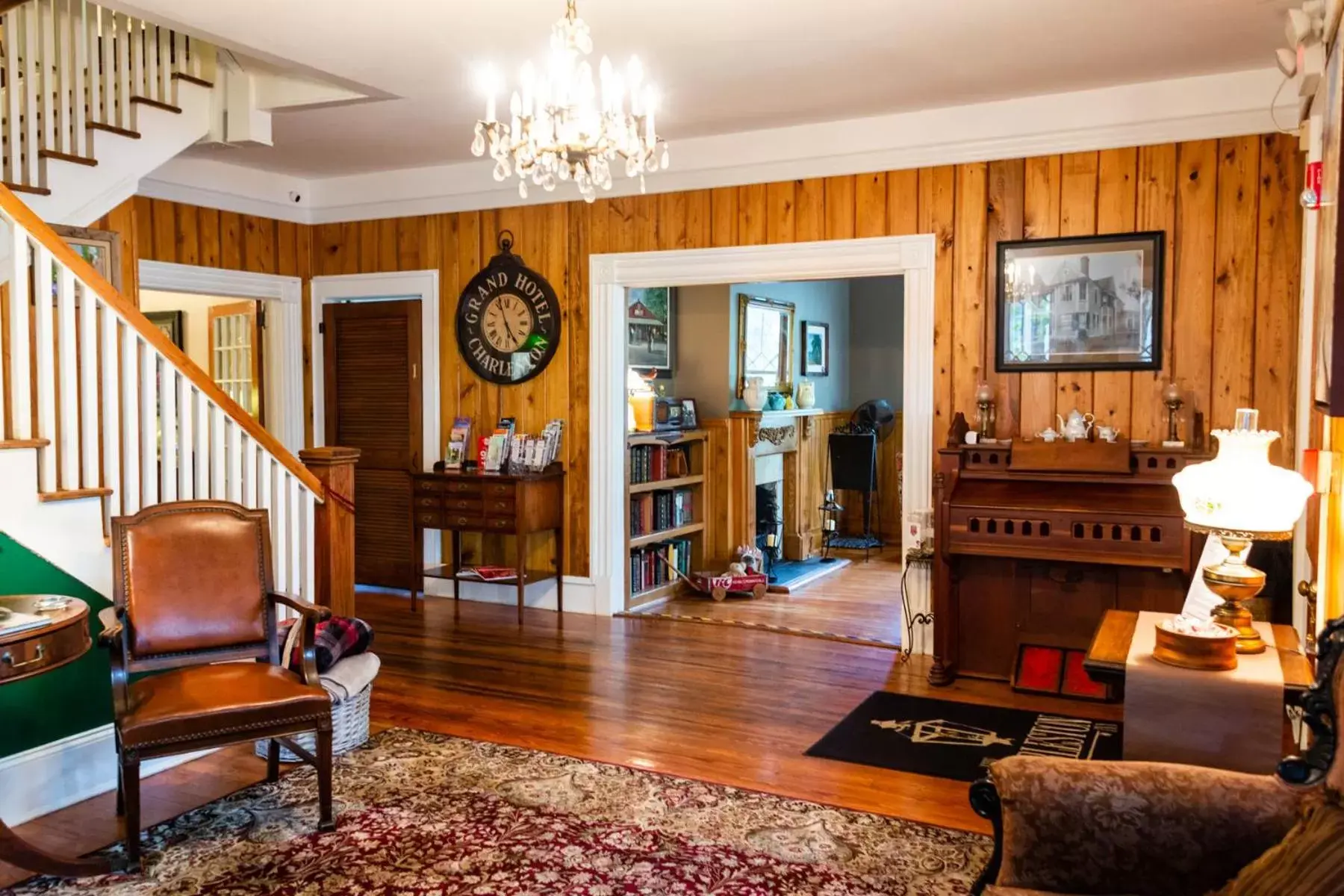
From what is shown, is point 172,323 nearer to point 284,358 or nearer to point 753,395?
point 284,358

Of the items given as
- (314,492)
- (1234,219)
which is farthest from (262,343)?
(1234,219)

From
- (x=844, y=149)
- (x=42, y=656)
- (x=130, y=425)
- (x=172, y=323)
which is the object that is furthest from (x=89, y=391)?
(x=172, y=323)

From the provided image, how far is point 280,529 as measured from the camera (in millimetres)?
4109

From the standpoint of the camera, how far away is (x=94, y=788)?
3449 mm

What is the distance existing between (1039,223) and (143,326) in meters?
3.84

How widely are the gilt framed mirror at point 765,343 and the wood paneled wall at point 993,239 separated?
66.0 inches

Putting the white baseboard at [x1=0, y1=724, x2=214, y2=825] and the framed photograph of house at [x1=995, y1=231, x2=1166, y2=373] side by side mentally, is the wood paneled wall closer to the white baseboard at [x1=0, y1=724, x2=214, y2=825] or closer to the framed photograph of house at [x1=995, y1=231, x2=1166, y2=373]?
the framed photograph of house at [x1=995, y1=231, x2=1166, y2=373]

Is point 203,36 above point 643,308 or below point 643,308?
above

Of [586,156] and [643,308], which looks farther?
[643,308]

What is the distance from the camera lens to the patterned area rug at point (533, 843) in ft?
9.22

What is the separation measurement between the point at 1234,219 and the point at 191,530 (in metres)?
4.38

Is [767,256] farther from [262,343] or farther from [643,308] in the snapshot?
[262,343]

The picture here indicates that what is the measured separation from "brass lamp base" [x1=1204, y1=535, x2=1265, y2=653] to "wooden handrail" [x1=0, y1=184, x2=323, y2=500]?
10.5 ft

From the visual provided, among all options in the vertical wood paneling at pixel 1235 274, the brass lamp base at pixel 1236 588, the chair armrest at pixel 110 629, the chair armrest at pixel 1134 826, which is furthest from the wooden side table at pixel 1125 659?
the chair armrest at pixel 110 629
